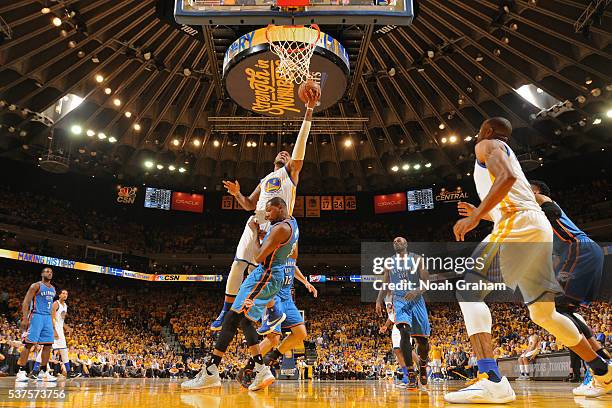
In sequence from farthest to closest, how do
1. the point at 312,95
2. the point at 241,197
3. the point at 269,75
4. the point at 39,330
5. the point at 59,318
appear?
1. the point at 269,75
2. the point at 59,318
3. the point at 39,330
4. the point at 241,197
5. the point at 312,95

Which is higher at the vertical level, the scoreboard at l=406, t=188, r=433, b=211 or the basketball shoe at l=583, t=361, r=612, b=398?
the scoreboard at l=406, t=188, r=433, b=211

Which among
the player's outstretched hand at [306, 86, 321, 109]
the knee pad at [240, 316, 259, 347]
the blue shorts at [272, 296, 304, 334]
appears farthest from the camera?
the blue shorts at [272, 296, 304, 334]

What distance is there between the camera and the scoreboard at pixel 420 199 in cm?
2953

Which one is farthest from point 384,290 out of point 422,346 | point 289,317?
point 289,317

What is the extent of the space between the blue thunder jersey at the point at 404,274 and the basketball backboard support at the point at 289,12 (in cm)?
392

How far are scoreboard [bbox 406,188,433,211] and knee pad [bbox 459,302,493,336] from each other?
26.5 metres

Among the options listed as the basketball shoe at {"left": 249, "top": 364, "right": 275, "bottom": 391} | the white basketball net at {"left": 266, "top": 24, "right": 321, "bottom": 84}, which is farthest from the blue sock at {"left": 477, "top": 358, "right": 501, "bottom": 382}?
the white basketball net at {"left": 266, "top": 24, "right": 321, "bottom": 84}

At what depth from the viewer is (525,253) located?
347 centimetres

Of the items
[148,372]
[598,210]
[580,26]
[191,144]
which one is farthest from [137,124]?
[598,210]

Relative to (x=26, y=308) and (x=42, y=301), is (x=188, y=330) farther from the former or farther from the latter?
(x=26, y=308)

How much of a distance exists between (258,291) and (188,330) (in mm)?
23093

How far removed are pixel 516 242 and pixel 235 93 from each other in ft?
39.0

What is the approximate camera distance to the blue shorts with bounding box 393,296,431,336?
22.0 feet

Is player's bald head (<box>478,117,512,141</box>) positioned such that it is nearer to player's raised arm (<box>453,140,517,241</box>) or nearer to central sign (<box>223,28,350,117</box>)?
player's raised arm (<box>453,140,517,241</box>)
